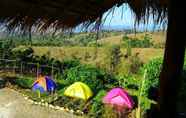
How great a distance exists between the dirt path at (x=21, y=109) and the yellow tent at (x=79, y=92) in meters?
0.95

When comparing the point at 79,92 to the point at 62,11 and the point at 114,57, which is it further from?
the point at 62,11

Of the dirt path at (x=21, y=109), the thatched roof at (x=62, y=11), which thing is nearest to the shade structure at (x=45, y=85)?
the dirt path at (x=21, y=109)

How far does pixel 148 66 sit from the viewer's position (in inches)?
904

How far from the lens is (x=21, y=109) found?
898 inches

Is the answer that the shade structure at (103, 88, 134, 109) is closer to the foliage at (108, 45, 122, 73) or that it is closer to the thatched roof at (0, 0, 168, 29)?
the foliage at (108, 45, 122, 73)

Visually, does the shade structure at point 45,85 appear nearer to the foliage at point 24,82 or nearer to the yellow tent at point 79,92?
the yellow tent at point 79,92

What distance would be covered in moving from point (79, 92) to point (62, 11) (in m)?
19.2

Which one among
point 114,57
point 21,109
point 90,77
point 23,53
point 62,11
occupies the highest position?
point 62,11

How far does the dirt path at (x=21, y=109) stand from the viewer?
21.7 m

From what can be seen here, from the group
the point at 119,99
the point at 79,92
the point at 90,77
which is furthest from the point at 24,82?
the point at 119,99

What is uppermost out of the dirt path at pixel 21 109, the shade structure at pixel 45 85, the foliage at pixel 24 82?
the shade structure at pixel 45 85

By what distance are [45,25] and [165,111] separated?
872mm

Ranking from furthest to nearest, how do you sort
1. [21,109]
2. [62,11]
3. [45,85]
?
1. [45,85]
2. [21,109]
3. [62,11]

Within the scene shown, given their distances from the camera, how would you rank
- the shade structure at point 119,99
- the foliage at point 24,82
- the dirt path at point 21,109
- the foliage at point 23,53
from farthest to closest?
the foliage at point 23,53
the foliage at point 24,82
the dirt path at point 21,109
the shade structure at point 119,99
